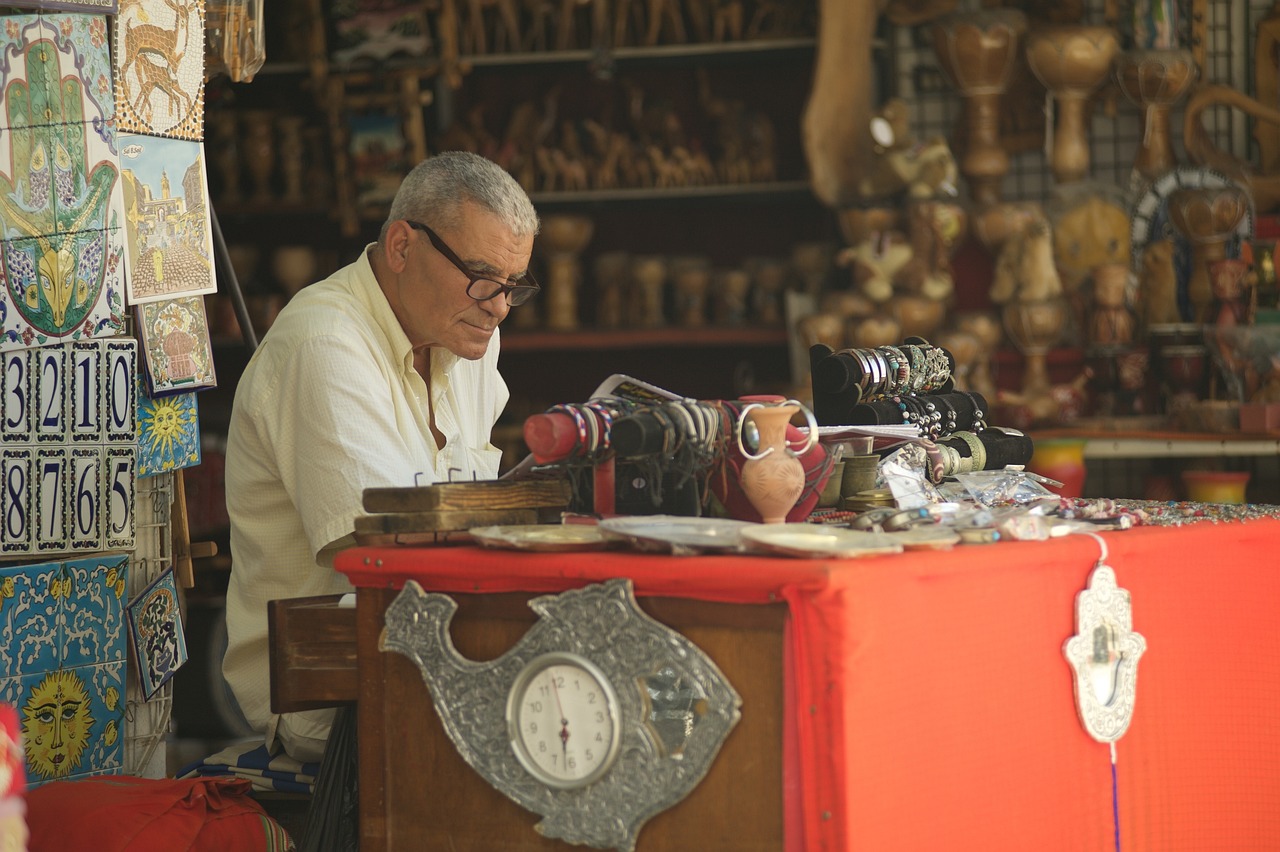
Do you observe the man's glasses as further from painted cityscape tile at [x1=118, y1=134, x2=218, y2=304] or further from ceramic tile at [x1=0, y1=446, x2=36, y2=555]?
ceramic tile at [x1=0, y1=446, x2=36, y2=555]

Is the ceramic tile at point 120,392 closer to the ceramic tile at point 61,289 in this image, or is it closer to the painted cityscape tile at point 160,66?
the ceramic tile at point 61,289

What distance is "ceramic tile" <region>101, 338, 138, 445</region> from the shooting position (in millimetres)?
2410

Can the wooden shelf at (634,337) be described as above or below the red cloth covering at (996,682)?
above

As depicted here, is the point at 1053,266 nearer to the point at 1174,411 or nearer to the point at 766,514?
the point at 1174,411

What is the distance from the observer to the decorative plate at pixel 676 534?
4.84ft

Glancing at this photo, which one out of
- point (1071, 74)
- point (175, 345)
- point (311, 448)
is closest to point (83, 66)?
point (175, 345)

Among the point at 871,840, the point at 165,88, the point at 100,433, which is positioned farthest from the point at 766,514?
the point at 165,88

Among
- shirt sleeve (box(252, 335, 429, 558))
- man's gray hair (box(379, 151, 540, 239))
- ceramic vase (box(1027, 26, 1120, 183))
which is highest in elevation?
ceramic vase (box(1027, 26, 1120, 183))

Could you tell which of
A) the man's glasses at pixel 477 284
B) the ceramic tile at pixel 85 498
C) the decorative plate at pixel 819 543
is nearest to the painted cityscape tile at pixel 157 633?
the ceramic tile at pixel 85 498

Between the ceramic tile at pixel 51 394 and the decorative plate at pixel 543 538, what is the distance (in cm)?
104

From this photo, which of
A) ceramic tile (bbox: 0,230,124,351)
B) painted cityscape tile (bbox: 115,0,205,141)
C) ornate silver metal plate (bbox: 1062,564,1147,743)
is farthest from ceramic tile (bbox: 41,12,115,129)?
ornate silver metal plate (bbox: 1062,564,1147,743)

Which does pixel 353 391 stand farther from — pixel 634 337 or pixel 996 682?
pixel 634 337

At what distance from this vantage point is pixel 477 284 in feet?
7.45

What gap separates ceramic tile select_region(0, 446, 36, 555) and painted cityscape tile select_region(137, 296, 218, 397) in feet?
0.79
